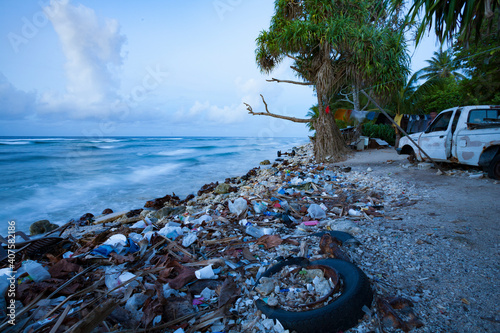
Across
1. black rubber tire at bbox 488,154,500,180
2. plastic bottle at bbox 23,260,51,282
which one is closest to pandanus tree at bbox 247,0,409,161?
black rubber tire at bbox 488,154,500,180

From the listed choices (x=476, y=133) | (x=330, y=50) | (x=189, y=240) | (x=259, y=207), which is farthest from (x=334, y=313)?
(x=330, y=50)

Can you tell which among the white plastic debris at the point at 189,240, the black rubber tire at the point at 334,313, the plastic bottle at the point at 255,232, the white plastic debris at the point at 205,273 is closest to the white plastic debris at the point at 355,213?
the plastic bottle at the point at 255,232

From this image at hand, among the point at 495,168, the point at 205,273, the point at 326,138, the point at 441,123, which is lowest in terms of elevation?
the point at 205,273

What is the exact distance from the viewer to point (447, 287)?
6.33ft

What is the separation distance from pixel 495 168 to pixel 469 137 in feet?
2.68

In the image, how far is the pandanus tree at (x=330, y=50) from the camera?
8875mm

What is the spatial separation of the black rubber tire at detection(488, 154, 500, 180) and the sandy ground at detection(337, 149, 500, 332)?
37 cm

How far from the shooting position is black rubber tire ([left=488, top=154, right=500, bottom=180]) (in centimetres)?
506

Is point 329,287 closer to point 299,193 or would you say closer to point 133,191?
point 299,193

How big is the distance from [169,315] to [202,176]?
11787 millimetres

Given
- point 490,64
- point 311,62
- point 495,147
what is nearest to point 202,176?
point 311,62

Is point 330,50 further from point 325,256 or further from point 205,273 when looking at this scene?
point 205,273

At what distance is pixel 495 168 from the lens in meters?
5.11

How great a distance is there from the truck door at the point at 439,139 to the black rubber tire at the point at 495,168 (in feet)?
3.08
